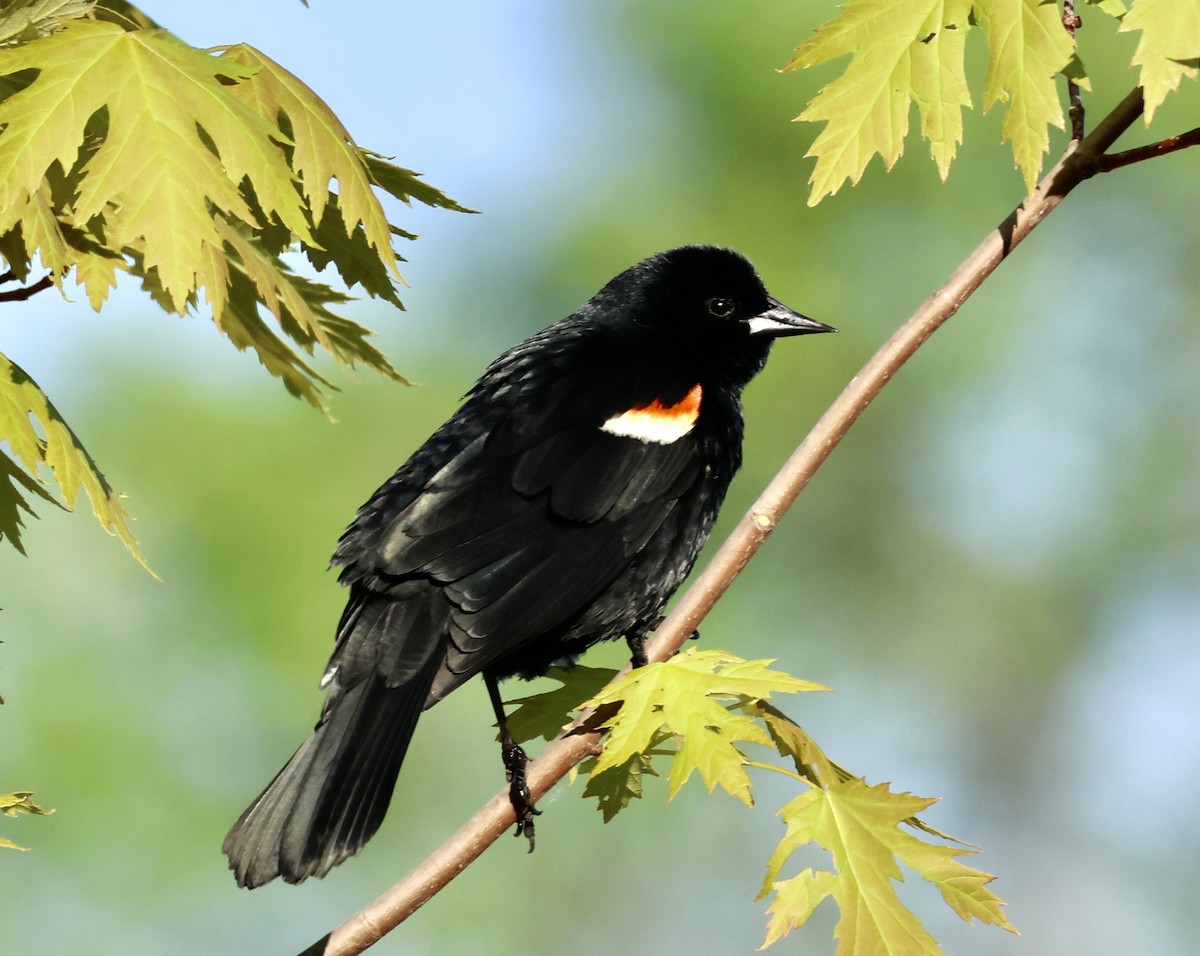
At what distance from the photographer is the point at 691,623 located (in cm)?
202

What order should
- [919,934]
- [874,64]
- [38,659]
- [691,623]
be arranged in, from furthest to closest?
1. [38,659]
2. [691,623]
3. [874,64]
4. [919,934]

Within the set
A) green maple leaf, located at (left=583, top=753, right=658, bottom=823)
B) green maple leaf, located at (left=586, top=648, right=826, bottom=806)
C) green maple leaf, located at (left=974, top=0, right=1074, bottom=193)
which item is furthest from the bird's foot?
green maple leaf, located at (left=974, top=0, right=1074, bottom=193)

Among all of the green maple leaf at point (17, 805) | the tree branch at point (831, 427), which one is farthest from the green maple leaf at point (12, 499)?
the tree branch at point (831, 427)

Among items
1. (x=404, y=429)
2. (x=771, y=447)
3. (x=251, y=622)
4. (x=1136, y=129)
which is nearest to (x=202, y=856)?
(x=251, y=622)

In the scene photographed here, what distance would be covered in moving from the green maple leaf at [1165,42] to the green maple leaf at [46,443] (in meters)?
1.48

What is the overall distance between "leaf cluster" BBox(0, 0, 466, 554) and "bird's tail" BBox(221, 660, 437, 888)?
462mm

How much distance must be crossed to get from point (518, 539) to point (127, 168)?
1044 mm

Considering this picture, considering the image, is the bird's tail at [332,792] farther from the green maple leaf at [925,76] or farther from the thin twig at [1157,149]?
the thin twig at [1157,149]

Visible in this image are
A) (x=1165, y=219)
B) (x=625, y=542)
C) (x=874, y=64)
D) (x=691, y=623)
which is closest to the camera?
(x=874, y=64)

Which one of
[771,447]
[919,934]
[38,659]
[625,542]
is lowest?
[771,447]

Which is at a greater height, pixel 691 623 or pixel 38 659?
pixel 691 623

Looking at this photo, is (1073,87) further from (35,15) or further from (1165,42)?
(35,15)

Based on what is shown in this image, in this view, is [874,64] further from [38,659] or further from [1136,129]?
[1136,129]

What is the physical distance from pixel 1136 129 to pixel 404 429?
842cm
